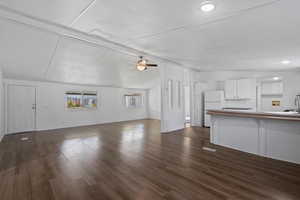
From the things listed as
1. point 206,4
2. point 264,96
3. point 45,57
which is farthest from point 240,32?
point 45,57

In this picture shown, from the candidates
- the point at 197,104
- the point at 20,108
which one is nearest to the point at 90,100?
the point at 20,108

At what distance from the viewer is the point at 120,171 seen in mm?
2504

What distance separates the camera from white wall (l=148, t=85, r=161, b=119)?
9523 millimetres

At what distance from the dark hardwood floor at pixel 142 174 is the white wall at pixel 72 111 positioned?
275 centimetres

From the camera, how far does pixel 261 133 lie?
3143 millimetres

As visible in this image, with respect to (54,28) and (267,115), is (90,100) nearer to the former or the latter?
(54,28)

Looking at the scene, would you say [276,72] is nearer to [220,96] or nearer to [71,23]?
[220,96]

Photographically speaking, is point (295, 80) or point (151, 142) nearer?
point (151, 142)

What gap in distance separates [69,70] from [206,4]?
206 inches

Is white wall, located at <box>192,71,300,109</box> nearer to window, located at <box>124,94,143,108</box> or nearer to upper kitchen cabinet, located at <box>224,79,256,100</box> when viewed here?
upper kitchen cabinet, located at <box>224,79,256,100</box>

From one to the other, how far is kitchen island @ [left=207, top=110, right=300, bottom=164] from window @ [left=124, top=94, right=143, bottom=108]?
20.0 feet

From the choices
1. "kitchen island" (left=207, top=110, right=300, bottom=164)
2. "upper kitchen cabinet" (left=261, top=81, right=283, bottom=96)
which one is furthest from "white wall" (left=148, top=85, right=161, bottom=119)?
"kitchen island" (left=207, top=110, right=300, bottom=164)

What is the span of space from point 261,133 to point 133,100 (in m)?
7.35

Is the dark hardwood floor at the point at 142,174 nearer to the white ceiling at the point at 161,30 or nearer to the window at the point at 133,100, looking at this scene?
the white ceiling at the point at 161,30
